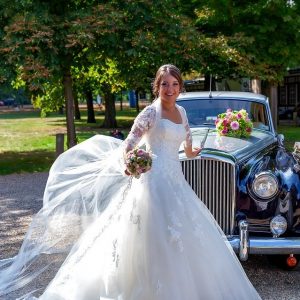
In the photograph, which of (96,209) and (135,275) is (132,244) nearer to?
(135,275)

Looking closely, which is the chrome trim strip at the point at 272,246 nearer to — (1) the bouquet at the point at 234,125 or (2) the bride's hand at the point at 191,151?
(2) the bride's hand at the point at 191,151

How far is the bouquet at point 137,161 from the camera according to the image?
12.1ft

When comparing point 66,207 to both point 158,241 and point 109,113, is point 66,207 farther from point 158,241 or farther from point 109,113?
point 109,113

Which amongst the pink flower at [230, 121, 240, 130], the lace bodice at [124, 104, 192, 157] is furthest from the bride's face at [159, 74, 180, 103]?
the pink flower at [230, 121, 240, 130]

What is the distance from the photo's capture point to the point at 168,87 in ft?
13.0

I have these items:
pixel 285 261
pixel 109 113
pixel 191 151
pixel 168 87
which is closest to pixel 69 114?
pixel 285 261

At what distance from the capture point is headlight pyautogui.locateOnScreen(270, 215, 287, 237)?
4789 mm

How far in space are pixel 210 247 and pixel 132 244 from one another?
0.63m

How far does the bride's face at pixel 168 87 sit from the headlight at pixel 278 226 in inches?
66.2

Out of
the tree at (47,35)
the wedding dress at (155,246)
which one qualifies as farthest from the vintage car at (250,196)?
the tree at (47,35)

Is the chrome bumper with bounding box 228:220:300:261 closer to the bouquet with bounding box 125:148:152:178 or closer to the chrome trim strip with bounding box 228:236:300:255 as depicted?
the chrome trim strip with bounding box 228:236:300:255

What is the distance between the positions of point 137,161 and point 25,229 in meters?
3.89

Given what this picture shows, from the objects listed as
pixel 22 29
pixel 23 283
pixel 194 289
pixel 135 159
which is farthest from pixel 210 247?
pixel 22 29

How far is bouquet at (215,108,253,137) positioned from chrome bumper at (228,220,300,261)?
1.47m
